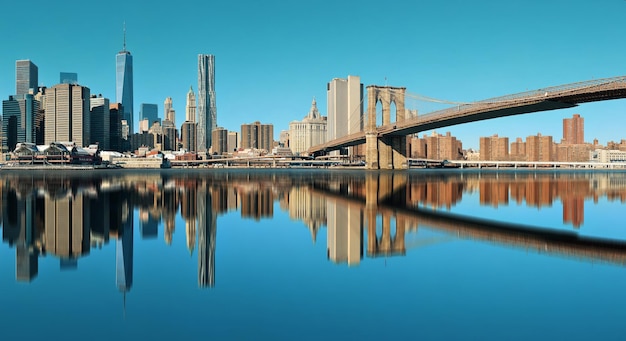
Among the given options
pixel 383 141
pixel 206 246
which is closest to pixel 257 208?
pixel 206 246

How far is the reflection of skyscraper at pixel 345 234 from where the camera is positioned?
849 centimetres

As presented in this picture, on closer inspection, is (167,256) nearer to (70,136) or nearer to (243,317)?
(243,317)

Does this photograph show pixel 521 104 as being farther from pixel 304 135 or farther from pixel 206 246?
pixel 304 135

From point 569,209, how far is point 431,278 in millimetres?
12580

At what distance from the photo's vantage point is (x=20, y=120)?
182625mm

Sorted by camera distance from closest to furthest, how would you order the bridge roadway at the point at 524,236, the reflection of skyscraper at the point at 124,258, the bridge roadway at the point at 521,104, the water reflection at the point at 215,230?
1. the reflection of skyscraper at the point at 124,258
2. the water reflection at the point at 215,230
3. the bridge roadway at the point at 524,236
4. the bridge roadway at the point at 521,104

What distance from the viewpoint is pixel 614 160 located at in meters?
146

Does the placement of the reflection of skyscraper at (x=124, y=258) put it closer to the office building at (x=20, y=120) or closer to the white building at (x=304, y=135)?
the white building at (x=304, y=135)

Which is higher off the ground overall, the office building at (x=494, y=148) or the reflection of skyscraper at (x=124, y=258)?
the office building at (x=494, y=148)

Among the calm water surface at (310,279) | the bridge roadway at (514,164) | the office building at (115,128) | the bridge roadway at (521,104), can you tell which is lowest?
the calm water surface at (310,279)

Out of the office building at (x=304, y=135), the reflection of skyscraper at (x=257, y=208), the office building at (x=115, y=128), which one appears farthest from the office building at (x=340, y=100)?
the reflection of skyscraper at (x=257, y=208)

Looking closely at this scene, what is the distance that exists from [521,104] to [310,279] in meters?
31.9

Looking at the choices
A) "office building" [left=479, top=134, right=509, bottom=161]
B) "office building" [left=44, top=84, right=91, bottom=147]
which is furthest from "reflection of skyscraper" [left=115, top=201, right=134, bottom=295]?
"office building" [left=44, top=84, right=91, bottom=147]

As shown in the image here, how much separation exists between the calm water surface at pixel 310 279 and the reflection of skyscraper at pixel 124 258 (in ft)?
0.08
